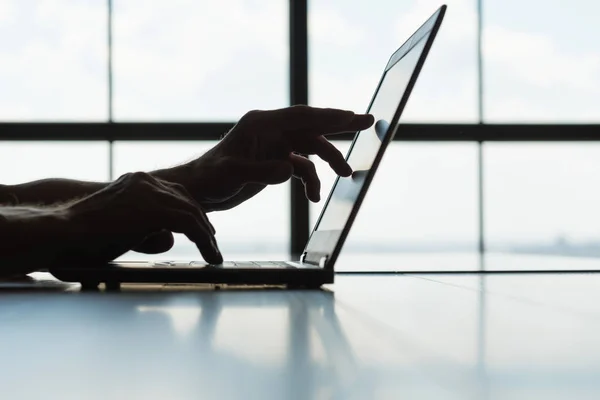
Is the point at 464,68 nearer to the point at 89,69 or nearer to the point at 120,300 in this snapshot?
the point at 89,69

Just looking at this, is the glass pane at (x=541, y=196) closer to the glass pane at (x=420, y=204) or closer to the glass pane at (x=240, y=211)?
the glass pane at (x=420, y=204)

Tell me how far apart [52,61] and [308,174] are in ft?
6.83

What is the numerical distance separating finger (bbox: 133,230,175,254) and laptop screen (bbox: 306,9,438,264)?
0.65ft

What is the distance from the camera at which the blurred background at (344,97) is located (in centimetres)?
276

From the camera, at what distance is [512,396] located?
24 centimetres

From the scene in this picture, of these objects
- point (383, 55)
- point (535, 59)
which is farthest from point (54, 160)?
point (535, 59)

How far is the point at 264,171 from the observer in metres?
0.92

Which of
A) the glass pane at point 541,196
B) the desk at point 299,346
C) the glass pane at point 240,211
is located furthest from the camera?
the glass pane at point 541,196

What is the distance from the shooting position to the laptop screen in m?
0.76

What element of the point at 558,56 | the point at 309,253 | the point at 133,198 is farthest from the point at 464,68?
the point at 133,198

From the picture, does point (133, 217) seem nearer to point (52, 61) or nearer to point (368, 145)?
point (368, 145)

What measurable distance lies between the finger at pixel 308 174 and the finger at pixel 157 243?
259mm

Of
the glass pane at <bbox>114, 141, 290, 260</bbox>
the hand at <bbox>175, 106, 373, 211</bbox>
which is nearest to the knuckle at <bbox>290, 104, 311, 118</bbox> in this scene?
the hand at <bbox>175, 106, 373, 211</bbox>


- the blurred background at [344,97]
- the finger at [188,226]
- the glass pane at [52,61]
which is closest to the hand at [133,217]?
the finger at [188,226]
